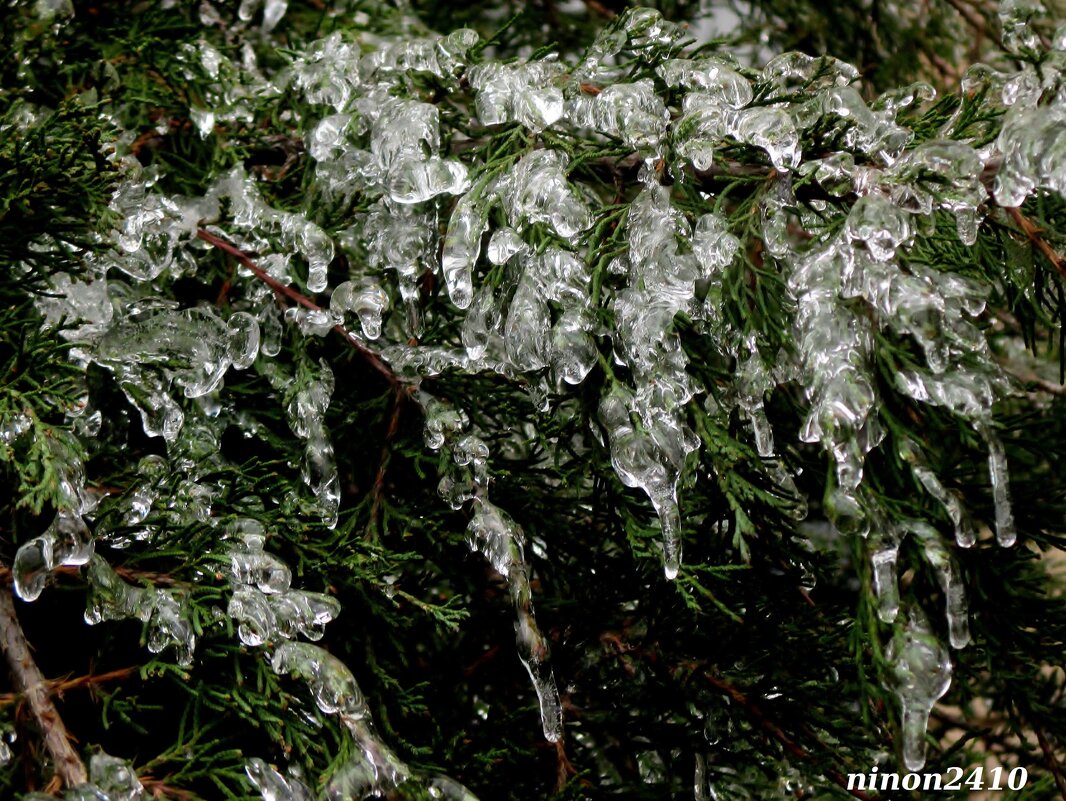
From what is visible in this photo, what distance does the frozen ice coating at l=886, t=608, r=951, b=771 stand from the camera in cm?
60

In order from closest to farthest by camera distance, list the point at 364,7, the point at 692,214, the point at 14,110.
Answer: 1. the point at 692,214
2. the point at 14,110
3. the point at 364,7

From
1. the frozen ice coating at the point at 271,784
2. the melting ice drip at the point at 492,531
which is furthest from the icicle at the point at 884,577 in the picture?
the frozen ice coating at the point at 271,784

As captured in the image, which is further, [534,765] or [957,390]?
[534,765]

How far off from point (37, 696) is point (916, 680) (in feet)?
1.68

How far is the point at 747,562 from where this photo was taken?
31.6 inches

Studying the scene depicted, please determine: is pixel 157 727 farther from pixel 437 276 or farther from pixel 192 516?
pixel 437 276

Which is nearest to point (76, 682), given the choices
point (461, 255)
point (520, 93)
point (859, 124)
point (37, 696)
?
point (37, 696)

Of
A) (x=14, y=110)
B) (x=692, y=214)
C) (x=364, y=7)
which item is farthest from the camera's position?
(x=364, y=7)

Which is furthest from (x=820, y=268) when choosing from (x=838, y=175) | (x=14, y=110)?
(x=14, y=110)

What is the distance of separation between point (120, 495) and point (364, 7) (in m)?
0.77

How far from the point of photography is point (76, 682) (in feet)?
2.32

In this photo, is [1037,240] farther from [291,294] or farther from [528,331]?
[291,294]

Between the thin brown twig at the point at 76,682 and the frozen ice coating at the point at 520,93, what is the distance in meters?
0.45

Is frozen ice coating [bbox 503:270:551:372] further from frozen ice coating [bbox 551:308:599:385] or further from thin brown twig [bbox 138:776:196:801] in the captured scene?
thin brown twig [bbox 138:776:196:801]
